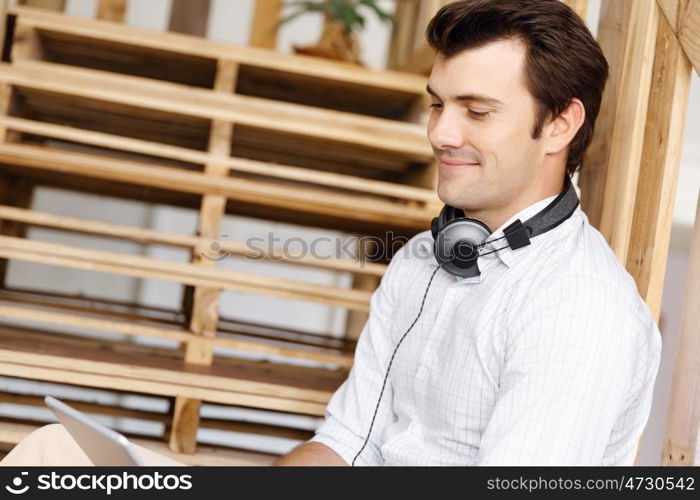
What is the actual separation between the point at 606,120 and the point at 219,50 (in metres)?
0.98

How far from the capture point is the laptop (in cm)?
108

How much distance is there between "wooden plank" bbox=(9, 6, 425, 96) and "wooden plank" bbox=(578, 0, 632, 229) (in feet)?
1.89

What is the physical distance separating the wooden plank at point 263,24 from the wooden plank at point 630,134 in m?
1.76

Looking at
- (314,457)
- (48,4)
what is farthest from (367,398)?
(48,4)

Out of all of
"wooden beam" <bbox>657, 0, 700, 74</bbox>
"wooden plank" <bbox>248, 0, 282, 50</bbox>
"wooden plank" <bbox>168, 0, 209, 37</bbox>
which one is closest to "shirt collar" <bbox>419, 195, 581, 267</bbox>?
"wooden beam" <bbox>657, 0, 700, 74</bbox>

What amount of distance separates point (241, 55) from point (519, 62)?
975mm

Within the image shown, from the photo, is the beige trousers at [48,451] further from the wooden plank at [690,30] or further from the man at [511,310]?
the wooden plank at [690,30]

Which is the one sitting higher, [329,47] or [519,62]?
[329,47]

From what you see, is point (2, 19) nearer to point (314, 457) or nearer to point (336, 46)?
point (336, 46)

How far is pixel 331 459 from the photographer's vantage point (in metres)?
1.68

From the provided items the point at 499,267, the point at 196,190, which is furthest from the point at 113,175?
the point at 499,267

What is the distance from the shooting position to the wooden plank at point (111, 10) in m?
2.90

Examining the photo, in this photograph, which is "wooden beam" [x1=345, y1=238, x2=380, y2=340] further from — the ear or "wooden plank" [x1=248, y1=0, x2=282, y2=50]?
the ear
